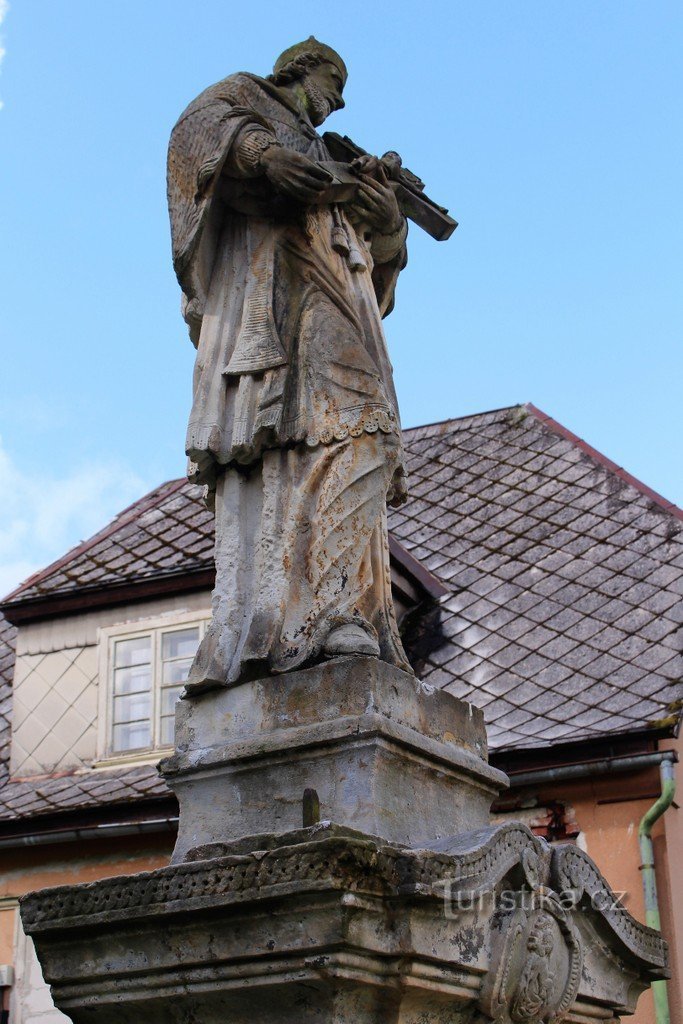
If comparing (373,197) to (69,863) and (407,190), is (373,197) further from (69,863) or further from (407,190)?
(69,863)

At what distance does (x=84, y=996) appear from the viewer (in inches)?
171

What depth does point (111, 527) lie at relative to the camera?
14.8 m

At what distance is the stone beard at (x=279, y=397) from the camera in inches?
194

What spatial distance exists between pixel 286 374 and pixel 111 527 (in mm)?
9834

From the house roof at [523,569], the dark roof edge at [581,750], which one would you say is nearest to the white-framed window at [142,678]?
the house roof at [523,569]

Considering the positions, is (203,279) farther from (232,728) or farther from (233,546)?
(232,728)

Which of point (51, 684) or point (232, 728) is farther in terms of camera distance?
point (51, 684)

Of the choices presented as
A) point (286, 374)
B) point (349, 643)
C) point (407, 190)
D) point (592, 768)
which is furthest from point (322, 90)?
point (592, 768)

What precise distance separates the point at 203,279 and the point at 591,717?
625 centimetres

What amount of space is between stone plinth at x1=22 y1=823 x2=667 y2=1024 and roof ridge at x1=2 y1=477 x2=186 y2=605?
9.64 metres

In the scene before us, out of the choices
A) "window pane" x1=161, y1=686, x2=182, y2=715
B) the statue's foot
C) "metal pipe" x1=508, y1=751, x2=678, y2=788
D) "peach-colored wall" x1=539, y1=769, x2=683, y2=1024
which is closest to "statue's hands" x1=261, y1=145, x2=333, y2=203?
the statue's foot

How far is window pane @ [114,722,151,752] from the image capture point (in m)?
12.8

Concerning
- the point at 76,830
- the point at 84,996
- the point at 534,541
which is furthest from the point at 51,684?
the point at 84,996

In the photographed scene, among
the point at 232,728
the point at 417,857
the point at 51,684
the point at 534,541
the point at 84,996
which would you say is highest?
the point at 534,541
